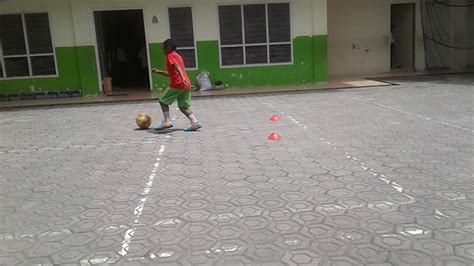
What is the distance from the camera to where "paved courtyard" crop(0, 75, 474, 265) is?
3561mm

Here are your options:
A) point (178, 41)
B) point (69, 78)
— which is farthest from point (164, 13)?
point (69, 78)

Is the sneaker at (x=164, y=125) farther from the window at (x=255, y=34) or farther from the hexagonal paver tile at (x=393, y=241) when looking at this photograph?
the window at (x=255, y=34)

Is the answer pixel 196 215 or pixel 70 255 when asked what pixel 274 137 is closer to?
pixel 196 215

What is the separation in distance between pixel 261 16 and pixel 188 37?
2.38 metres

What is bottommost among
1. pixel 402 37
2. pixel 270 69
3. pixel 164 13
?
pixel 270 69

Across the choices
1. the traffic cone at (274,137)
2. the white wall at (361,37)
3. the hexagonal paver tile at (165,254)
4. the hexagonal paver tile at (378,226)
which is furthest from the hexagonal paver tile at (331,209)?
the white wall at (361,37)

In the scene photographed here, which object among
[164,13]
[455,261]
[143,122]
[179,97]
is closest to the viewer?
[455,261]

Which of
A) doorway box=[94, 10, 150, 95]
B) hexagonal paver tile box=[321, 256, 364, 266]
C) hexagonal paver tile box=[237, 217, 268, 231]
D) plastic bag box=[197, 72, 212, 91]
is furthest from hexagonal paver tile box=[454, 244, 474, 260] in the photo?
doorway box=[94, 10, 150, 95]

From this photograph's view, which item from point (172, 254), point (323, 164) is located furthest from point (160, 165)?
point (172, 254)

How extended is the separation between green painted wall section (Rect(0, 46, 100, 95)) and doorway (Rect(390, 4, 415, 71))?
1106 cm

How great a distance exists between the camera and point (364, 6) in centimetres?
1694

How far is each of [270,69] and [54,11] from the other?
270 inches

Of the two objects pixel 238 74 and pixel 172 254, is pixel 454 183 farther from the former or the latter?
pixel 238 74

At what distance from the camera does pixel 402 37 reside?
1780cm
